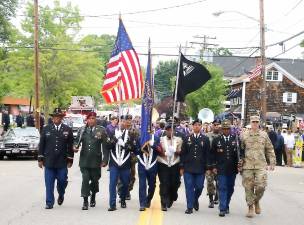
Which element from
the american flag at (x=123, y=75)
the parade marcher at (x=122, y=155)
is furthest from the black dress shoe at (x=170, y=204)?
the american flag at (x=123, y=75)

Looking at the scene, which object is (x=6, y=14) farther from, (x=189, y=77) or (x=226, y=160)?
(x=226, y=160)

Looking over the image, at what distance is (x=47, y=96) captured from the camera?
50.4 meters

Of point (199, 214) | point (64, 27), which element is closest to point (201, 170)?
point (199, 214)

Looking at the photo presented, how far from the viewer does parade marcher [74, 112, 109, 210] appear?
11.3 m

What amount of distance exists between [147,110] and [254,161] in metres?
2.21

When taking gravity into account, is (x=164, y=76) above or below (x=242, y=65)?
below

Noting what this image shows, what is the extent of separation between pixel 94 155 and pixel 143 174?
96 cm

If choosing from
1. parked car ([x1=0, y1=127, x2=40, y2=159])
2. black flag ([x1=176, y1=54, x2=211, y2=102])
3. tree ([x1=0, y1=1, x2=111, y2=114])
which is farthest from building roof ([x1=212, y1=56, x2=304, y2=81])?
black flag ([x1=176, y1=54, x2=211, y2=102])

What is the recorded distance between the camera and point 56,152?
11.4 metres

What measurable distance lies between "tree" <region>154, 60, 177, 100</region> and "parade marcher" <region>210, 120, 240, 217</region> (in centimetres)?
8400

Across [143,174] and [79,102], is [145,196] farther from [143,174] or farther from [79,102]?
[79,102]

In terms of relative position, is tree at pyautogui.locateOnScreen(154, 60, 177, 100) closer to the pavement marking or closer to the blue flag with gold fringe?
the blue flag with gold fringe

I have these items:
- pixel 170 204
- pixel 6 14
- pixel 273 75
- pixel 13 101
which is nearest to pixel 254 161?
pixel 170 204

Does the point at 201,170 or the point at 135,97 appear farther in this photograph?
the point at 135,97
